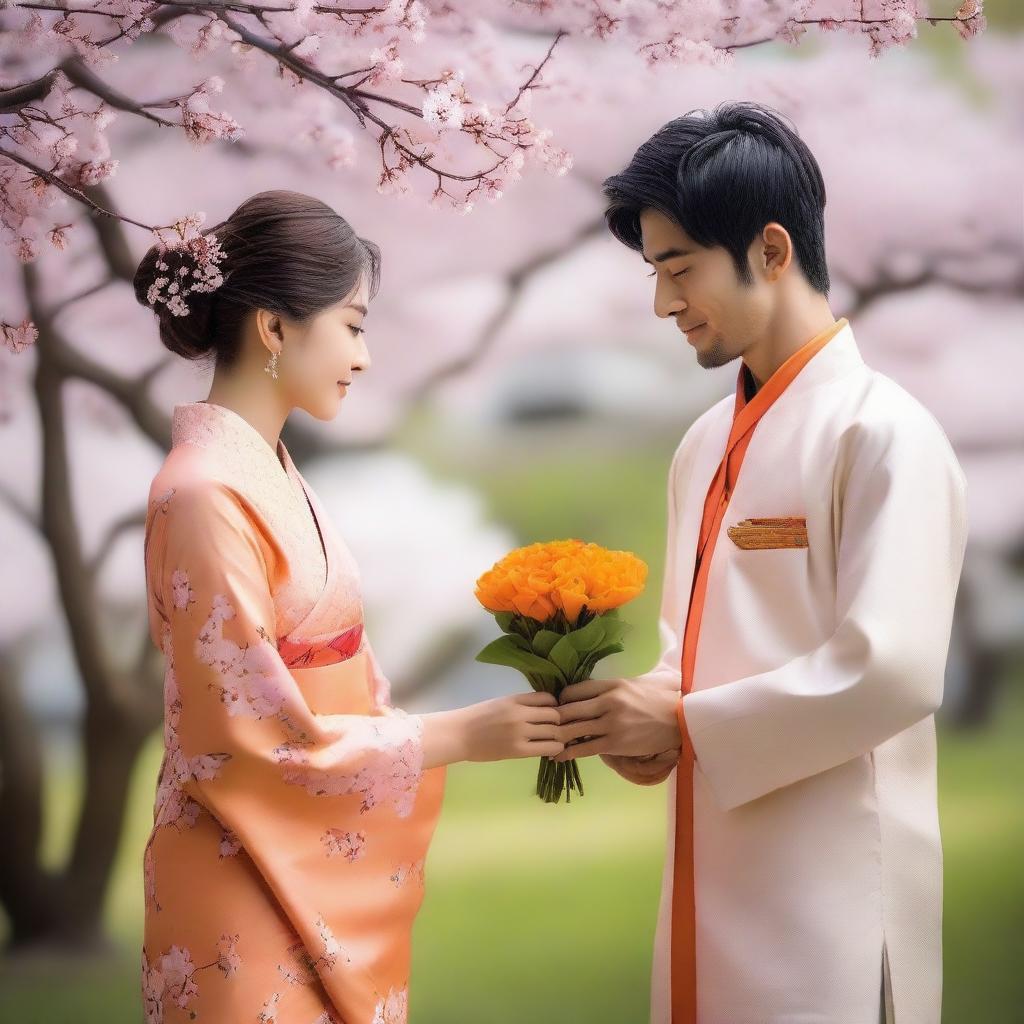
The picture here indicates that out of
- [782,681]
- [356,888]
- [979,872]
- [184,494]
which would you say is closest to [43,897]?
[356,888]

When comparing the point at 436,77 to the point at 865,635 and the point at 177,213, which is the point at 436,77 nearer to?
the point at 177,213

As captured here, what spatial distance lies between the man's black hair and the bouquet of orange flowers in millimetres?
607

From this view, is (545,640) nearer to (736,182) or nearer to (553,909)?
(736,182)

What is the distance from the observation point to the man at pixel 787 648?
208 centimetres

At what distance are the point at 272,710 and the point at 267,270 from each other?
793 mm

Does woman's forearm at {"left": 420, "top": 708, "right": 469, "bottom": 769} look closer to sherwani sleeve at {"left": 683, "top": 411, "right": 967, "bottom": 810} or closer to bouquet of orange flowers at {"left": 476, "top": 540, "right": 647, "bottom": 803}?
bouquet of orange flowers at {"left": 476, "top": 540, "right": 647, "bottom": 803}

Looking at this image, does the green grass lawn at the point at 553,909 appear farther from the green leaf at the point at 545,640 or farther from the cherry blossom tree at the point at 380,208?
the green leaf at the point at 545,640

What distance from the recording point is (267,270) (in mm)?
2234

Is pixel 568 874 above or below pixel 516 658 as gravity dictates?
below

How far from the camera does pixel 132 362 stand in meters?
3.68

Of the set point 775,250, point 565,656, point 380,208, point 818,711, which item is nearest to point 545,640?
point 565,656

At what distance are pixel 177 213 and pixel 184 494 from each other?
1.80 m

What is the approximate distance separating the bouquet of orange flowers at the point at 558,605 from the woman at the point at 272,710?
0.27 ft

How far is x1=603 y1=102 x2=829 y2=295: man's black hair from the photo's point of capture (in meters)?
2.23
